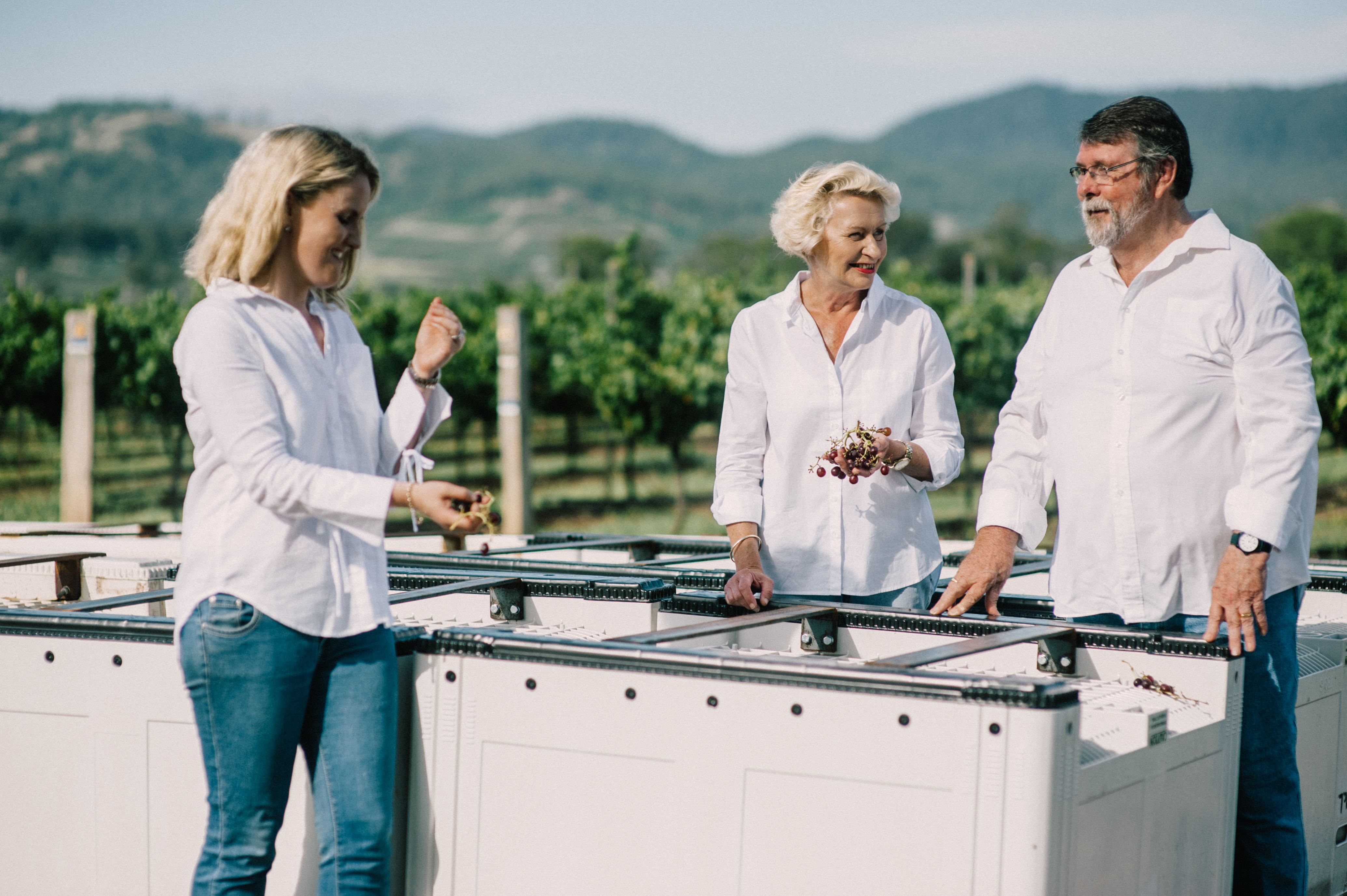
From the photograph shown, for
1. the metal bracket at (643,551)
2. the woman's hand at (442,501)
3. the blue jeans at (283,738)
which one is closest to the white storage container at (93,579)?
the metal bracket at (643,551)

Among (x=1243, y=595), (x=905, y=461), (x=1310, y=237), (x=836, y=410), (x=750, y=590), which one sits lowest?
(x=750, y=590)

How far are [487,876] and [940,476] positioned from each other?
150cm

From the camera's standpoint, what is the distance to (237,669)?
2.18 m

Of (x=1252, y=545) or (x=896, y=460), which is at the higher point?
(x=896, y=460)

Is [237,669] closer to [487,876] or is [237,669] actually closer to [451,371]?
[487,876]

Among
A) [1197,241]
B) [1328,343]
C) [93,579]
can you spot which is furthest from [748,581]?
[1328,343]

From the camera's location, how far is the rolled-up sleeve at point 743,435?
3482 millimetres

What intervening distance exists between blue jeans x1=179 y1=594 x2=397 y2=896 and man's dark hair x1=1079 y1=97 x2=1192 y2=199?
187 centimetres

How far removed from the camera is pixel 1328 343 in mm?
17562

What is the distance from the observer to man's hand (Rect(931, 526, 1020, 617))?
3.16 metres

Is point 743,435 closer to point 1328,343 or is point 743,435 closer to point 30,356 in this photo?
point 1328,343

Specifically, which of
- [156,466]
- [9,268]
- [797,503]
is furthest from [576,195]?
[797,503]

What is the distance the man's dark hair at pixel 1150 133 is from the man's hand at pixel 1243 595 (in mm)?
826

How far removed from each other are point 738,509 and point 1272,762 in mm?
1357
